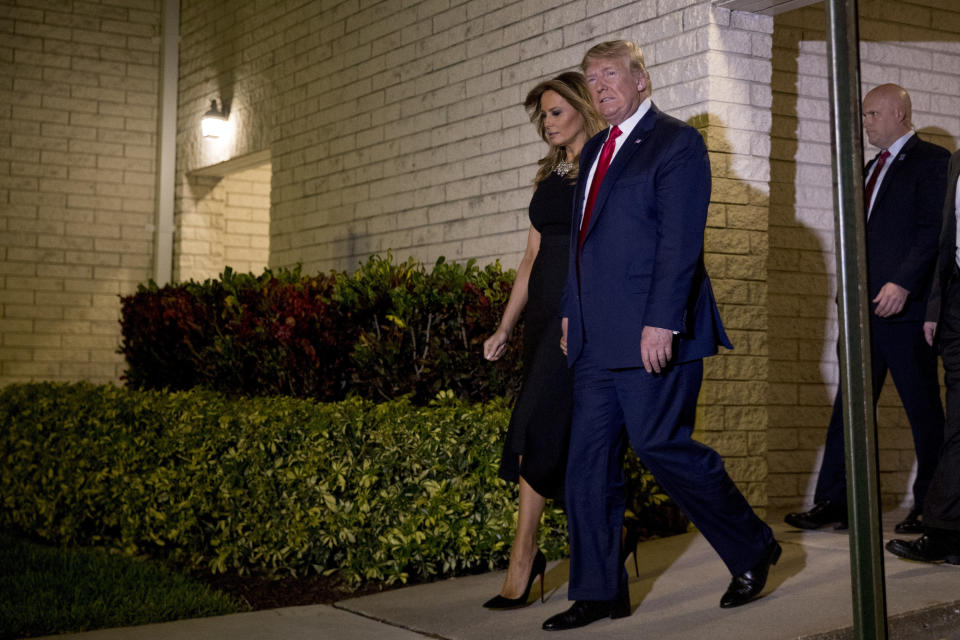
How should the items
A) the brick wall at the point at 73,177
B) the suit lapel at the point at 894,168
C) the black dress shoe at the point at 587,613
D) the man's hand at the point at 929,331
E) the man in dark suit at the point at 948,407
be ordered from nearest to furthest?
the black dress shoe at the point at 587,613 → the man in dark suit at the point at 948,407 → the man's hand at the point at 929,331 → the suit lapel at the point at 894,168 → the brick wall at the point at 73,177

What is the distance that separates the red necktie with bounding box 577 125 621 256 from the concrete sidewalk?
1248mm

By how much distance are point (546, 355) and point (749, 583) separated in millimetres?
1019

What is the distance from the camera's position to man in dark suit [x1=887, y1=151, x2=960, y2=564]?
13.7ft

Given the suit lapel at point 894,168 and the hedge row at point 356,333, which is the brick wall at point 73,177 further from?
the suit lapel at point 894,168

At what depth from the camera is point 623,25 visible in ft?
19.8

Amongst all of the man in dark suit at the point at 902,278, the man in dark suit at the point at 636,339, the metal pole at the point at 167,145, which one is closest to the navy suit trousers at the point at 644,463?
the man in dark suit at the point at 636,339

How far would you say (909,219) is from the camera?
16.2 feet

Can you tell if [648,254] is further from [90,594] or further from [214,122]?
[214,122]

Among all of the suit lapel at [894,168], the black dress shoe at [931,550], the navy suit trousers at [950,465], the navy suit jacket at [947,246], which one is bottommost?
the black dress shoe at [931,550]

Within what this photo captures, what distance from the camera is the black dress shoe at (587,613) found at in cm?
362

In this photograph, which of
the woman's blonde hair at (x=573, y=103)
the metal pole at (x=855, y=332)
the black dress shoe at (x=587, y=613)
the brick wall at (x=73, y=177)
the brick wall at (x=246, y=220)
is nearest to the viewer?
the metal pole at (x=855, y=332)

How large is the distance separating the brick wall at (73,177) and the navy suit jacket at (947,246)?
8827 mm

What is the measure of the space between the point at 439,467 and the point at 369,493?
34 centimetres

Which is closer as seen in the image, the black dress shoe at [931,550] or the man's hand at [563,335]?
the man's hand at [563,335]
